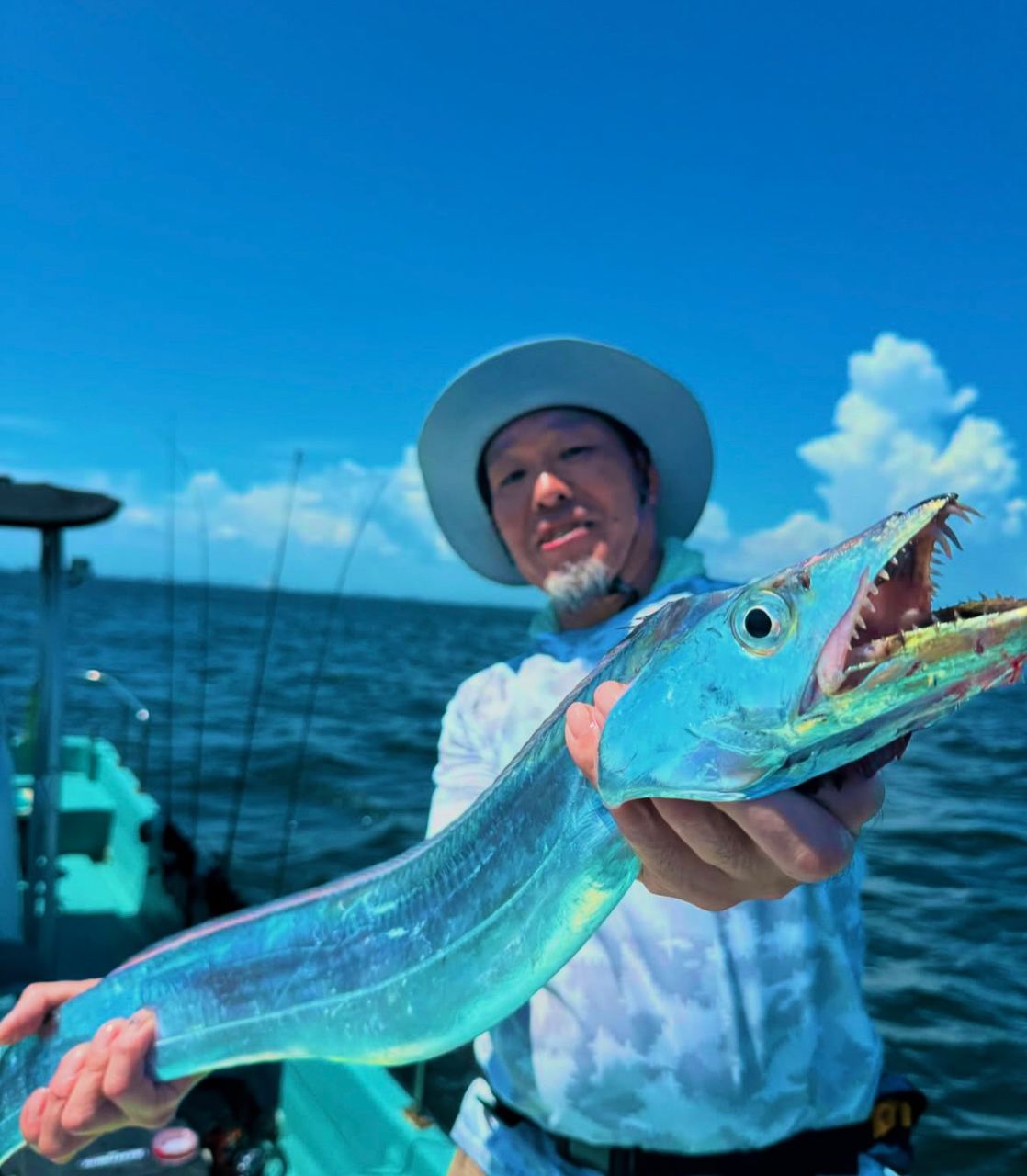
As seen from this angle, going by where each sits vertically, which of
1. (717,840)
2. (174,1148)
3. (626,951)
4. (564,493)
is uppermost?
→ (564,493)

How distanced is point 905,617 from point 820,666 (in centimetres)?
11

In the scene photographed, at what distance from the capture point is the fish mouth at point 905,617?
2.66 feet

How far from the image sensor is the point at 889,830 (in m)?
9.16

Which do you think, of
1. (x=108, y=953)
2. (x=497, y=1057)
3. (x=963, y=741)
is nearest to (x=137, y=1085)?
(x=497, y=1057)

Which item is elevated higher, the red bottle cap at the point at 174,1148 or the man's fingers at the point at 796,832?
the man's fingers at the point at 796,832

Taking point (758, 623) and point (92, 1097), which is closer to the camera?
point (758, 623)

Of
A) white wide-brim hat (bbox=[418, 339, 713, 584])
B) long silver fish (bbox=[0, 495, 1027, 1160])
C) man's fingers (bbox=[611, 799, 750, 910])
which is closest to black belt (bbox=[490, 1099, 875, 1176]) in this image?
long silver fish (bbox=[0, 495, 1027, 1160])

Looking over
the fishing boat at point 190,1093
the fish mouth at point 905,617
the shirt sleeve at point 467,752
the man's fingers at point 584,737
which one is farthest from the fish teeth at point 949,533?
the fishing boat at point 190,1093

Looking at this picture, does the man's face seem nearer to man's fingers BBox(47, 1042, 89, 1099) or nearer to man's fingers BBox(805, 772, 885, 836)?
man's fingers BBox(805, 772, 885, 836)

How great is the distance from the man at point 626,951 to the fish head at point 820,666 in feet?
0.36

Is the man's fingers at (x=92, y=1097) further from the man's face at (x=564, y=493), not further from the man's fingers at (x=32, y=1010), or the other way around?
the man's face at (x=564, y=493)

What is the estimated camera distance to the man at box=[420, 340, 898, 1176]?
1.24 m

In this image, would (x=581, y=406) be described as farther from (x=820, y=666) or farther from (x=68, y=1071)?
(x=68, y=1071)

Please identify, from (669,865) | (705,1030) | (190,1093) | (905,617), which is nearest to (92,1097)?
(705,1030)
